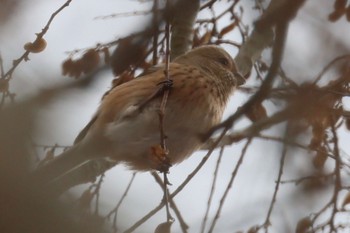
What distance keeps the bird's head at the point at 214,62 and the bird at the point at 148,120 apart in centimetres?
15

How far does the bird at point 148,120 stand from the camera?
11.3ft

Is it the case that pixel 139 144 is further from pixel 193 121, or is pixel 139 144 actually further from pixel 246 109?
pixel 246 109

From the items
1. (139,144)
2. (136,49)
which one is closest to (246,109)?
(136,49)

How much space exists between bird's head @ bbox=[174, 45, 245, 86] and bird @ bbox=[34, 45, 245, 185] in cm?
15

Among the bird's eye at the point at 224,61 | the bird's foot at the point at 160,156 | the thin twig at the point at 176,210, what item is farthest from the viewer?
the bird's eye at the point at 224,61

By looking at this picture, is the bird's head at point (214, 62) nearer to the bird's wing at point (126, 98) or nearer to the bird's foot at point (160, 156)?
the bird's wing at point (126, 98)

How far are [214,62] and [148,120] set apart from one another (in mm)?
846

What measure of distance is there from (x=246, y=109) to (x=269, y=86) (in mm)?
85

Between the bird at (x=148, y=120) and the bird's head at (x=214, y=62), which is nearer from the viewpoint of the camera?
the bird at (x=148, y=120)

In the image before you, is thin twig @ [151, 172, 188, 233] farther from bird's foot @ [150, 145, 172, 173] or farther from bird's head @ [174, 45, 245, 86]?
Answer: bird's head @ [174, 45, 245, 86]

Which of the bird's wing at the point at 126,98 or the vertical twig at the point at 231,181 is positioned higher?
the bird's wing at the point at 126,98

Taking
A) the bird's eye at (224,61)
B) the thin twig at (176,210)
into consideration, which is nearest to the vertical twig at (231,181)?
the thin twig at (176,210)

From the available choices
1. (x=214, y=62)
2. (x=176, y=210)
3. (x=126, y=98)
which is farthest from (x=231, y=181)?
(x=214, y=62)

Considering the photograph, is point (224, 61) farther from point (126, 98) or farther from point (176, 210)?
point (176, 210)
